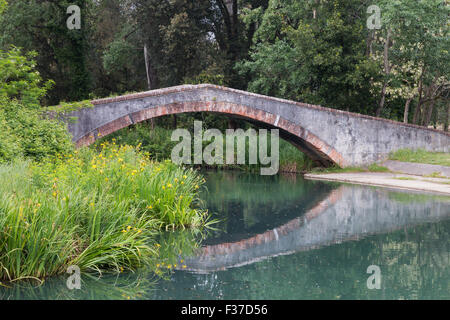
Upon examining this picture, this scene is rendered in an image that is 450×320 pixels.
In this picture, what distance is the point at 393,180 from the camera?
16.5 metres

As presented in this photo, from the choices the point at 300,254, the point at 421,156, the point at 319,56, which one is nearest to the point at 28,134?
the point at 300,254

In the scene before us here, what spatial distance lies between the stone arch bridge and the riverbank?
1184 millimetres

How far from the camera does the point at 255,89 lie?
2414 centimetres

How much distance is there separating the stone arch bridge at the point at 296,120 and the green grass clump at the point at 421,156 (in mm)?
256

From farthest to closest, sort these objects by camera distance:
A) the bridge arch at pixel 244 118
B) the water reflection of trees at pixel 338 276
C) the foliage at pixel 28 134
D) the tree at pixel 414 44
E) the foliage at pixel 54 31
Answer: the foliage at pixel 54 31
the tree at pixel 414 44
the bridge arch at pixel 244 118
the foliage at pixel 28 134
the water reflection of trees at pixel 338 276

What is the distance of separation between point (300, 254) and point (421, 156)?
12505 millimetres

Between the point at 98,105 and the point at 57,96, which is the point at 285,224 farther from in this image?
the point at 57,96

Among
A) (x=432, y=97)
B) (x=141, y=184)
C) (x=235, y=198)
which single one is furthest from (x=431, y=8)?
(x=141, y=184)

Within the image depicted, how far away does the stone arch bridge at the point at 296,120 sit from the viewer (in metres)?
16.1

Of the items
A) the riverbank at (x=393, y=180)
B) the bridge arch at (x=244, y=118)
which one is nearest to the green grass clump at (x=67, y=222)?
the bridge arch at (x=244, y=118)

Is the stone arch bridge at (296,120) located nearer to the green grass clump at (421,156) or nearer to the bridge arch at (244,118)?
the bridge arch at (244,118)

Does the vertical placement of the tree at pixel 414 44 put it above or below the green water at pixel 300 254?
above

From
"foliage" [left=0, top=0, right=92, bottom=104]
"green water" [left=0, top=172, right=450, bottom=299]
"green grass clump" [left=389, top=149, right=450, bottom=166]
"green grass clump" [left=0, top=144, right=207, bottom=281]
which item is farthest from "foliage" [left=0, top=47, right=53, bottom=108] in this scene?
"foliage" [left=0, top=0, right=92, bottom=104]

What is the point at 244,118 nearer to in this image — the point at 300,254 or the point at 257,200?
the point at 257,200
